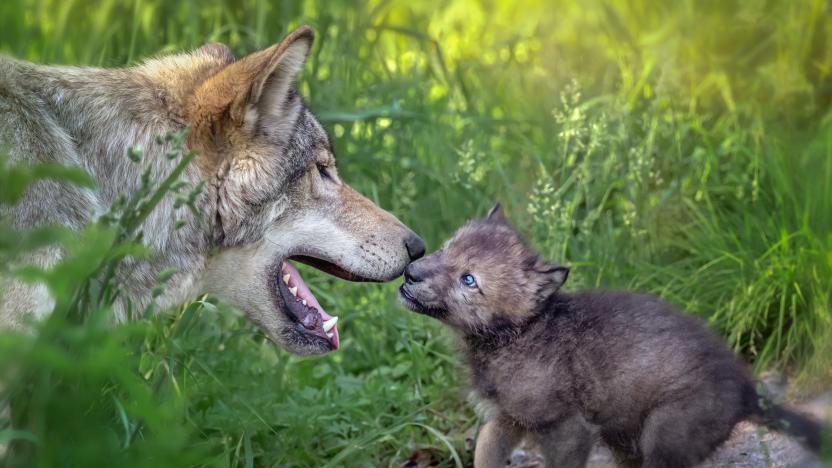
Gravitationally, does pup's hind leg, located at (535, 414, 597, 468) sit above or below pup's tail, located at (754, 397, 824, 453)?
below

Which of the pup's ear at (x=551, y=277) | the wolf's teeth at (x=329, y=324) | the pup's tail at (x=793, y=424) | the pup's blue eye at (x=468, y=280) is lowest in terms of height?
the wolf's teeth at (x=329, y=324)

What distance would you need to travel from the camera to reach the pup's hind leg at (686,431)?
152 inches

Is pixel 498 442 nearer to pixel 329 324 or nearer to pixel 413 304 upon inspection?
pixel 413 304

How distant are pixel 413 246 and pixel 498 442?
2.85 feet

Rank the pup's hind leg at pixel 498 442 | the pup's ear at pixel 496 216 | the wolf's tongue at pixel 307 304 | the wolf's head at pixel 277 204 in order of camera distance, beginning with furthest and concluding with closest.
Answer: the pup's ear at pixel 496 216
the wolf's tongue at pixel 307 304
the pup's hind leg at pixel 498 442
the wolf's head at pixel 277 204

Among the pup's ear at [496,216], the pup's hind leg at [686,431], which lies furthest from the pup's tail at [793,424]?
the pup's ear at [496,216]

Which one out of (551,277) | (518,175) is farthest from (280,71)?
(518,175)

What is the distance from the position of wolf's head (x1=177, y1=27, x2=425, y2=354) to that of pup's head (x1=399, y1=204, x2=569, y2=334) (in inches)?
5.4

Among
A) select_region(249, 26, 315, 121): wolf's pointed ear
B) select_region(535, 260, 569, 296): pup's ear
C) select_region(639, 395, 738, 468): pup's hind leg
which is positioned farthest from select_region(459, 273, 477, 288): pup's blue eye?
select_region(249, 26, 315, 121): wolf's pointed ear

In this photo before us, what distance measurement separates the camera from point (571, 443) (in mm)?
3982

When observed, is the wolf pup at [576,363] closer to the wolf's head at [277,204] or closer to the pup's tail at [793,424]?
the pup's tail at [793,424]

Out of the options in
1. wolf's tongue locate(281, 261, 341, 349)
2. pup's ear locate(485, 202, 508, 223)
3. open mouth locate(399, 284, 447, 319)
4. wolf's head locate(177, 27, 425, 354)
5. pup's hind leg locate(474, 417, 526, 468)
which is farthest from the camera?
pup's ear locate(485, 202, 508, 223)

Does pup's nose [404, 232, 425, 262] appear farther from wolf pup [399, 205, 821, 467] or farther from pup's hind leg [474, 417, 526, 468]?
pup's hind leg [474, 417, 526, 468]

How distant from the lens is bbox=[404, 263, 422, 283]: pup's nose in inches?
171
